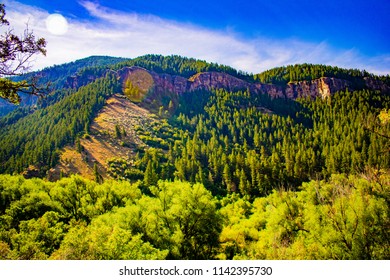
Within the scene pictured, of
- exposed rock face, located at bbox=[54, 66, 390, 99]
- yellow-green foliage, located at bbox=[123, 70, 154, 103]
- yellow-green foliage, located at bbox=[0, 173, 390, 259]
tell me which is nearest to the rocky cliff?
exposed rock face, located at bbox=[54, 66, 390, 99]

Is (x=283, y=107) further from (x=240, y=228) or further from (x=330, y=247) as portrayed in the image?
(x=330, y=247)

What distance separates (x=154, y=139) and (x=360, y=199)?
93157 millimetres

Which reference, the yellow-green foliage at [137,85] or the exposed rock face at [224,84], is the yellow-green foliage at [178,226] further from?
the exposed rock face at [224,84]

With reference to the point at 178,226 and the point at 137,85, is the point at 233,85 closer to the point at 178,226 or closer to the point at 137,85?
the point at 137,85

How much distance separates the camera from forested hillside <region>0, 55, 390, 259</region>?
57.4 feet

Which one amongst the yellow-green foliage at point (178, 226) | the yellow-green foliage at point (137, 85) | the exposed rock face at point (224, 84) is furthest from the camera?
the exposed rock face at point (224, 84)

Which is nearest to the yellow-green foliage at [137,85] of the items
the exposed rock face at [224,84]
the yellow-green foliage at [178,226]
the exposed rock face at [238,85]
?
the exposed rock face at [224,84]

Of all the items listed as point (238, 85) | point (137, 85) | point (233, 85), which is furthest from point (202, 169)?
point (238, 85)

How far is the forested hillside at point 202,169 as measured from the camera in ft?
57.4

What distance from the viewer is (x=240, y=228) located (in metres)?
32.8

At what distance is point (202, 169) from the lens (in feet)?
282

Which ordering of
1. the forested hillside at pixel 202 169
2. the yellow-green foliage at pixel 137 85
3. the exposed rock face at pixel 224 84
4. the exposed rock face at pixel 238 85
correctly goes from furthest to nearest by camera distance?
the exposed rock face at pixel 238 85, the exposed rock face at pixel 224 84, the yellow-green foliage at pixel 137 85, the forested hillside at pixel 202 169

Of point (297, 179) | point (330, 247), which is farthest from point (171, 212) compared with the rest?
point (297, 179)

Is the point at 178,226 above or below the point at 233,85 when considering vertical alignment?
below
